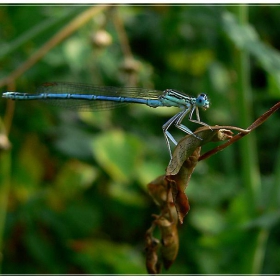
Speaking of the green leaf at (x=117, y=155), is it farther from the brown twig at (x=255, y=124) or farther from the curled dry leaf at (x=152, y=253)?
the brown twig at (x=255, y=124)

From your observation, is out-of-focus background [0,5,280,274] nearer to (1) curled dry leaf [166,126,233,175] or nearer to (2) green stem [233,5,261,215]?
(2) green stem [233,5,261,215]

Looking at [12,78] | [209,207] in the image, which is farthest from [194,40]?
[12,78]

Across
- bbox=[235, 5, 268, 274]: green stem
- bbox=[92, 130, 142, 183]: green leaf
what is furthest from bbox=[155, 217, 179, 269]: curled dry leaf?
bbox=[92, 130, 142, 183]: green leaf

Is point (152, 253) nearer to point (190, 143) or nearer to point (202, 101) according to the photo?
point (190, 143)

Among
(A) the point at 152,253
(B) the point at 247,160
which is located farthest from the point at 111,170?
(A) the point at 152,253

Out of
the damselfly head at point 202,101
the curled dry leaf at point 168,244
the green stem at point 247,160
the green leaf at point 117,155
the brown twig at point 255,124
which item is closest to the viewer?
the brown twig at point 255,124

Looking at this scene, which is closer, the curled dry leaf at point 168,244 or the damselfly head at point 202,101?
A: the curled dry leaf at point 168,244

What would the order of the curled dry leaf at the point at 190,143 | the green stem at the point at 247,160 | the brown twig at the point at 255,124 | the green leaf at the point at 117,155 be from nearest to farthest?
the brown twig at the point at 255,124, the curled dry leaf at the point at 190,143, the green stem at the point at 247,160, the green leaf at the point at 117,155

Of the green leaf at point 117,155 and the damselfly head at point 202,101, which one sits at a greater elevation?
the damselfly head at point 202,101

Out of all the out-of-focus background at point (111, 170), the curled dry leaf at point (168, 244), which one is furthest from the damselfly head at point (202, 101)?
the curled dry leaf at point (168, 244)
